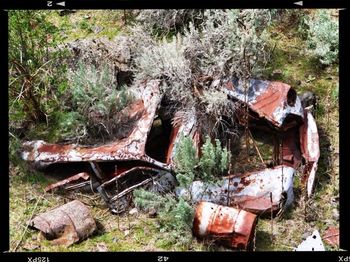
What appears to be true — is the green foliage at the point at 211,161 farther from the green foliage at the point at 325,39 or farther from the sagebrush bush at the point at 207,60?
the green foliage at the point at 325,39

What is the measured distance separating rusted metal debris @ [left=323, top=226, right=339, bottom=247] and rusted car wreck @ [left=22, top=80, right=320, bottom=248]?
1.43ft

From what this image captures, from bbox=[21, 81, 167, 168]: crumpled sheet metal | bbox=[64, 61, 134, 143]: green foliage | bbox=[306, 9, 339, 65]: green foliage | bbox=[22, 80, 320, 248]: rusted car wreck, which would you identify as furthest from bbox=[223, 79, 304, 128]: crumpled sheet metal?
bbox=[64, 61, 134, 143]: green foliage

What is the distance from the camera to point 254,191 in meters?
6.21

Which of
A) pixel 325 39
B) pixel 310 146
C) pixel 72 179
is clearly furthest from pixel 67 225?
pixel 325 39

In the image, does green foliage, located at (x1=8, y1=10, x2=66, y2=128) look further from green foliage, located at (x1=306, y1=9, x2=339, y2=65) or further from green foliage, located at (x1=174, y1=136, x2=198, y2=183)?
green foliage, located at (x1=306, y1=9, x2=339, y2=65)

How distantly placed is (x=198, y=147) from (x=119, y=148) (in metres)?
0.81

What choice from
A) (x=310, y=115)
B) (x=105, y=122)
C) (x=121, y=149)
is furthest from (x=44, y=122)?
(x=310, y=115)

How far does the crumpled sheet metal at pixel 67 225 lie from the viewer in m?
6.01

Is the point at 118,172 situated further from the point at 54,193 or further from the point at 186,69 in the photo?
the point at 186,69

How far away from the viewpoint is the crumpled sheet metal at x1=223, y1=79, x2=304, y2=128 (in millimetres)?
6590

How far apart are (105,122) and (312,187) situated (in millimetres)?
2307

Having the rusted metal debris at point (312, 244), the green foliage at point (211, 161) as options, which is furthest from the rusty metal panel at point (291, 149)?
the rusted metal debris at point (312, 244)

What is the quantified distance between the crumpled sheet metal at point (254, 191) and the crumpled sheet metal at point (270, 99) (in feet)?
2.07

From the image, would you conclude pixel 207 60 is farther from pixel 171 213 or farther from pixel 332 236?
pixel 332 236
